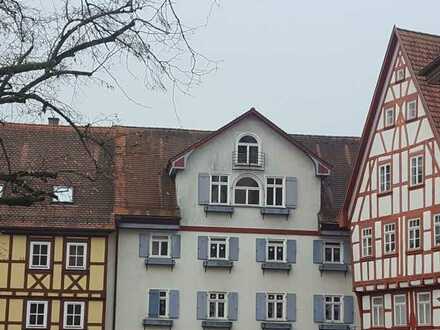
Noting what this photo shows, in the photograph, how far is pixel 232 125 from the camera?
122ft

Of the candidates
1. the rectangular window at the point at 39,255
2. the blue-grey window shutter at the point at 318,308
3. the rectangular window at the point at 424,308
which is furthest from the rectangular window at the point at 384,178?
the rectangular window at the point at 39,255

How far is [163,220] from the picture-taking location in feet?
117

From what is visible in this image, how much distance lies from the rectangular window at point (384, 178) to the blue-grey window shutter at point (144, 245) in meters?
8.75

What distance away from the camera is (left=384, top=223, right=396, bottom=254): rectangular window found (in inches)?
1252

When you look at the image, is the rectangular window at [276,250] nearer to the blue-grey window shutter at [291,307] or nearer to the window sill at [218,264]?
the blue-grey window shutter at [291,307]

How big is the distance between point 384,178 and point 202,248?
7415mm

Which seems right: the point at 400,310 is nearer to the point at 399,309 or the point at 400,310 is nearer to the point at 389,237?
the point at 399,309

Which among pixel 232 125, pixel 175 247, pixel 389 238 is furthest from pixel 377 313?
pixel 232 125

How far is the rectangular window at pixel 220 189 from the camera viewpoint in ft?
120

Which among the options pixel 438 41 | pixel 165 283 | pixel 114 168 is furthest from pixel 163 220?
pixel 114 168

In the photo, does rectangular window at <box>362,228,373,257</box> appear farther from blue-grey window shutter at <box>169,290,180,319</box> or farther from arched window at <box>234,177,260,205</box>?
blue-grey window shutter at <box>169,290,180,319</box>

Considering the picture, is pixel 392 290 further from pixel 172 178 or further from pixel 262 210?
pixel 172 178

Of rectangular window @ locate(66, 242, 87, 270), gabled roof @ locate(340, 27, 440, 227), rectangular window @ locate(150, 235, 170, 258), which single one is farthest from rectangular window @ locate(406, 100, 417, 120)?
rectangular window @ locate(66, 242, 87, 270)

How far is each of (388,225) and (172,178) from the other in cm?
919
